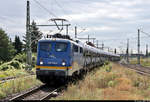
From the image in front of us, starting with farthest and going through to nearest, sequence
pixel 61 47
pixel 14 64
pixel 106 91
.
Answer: pixel 14 64 < pixel 61 47 < pixel 106 91

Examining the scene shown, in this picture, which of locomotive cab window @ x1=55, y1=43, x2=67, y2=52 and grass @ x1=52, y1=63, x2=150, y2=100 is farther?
locomotive cab window @ x1=55, y1=43, x2=67, y2=52

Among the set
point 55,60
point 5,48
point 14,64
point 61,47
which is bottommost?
point 14,64

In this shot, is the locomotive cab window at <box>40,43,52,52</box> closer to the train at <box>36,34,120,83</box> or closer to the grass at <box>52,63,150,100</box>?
the train at <box>36,34,120,83</box>

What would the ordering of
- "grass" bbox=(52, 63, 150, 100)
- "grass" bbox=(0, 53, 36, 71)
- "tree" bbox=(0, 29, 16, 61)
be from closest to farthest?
"grass" bbox=(52, 63, 150, 100)
"grass" bbox=(0, 53, 36, 71)
"tree" bbox=(0, 29, 16, 61)

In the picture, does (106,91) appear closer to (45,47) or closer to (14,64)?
(45,47)

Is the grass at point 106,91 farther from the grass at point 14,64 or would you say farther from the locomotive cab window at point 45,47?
the grass at point 14,64

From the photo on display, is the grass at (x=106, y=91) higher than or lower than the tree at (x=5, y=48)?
lower

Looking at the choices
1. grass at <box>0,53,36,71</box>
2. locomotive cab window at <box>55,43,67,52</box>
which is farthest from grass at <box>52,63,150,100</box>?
grass at <box>0,53,36,71</box>

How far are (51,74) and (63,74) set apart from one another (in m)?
0.66

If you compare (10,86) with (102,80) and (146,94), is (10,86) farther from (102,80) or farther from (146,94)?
(146,94)

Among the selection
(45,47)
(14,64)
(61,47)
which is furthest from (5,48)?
(61,47)

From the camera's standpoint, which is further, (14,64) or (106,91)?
(14,64)

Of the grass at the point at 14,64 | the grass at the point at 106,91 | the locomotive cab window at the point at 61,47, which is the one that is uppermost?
the locomotive cab window at the point at 61,47

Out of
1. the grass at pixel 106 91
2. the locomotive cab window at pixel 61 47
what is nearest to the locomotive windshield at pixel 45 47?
the locomotive cab window at pixel 61 47
